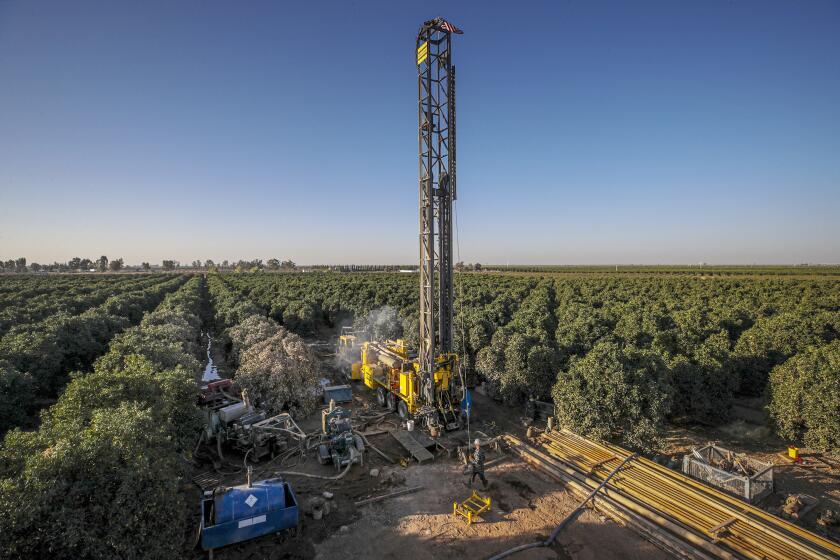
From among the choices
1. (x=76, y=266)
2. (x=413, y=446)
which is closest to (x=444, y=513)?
(x=413, y=446)

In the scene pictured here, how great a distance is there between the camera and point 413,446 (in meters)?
14.3

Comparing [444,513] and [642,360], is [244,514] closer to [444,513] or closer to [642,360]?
[444,513]

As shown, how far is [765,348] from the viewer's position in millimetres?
19203

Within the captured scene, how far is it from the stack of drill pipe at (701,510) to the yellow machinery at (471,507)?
3342mm

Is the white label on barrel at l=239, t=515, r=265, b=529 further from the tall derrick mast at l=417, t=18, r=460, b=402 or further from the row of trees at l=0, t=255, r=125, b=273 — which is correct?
the row of trees at l=0, t=255, r=125, b=273

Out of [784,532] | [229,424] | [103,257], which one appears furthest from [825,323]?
[103,257]

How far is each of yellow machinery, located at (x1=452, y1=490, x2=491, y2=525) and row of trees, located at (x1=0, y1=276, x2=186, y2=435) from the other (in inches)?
660

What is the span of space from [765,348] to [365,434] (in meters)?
20.1

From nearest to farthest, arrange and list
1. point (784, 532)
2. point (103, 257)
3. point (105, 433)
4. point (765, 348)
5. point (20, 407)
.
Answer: point (105, 433) → point (784, 532) → point (20, 407) → point (765, 348) → point (103, 257)

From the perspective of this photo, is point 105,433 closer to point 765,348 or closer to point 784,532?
point 784,532

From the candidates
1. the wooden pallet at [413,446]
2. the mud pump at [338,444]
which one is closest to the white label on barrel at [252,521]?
the mud pump at [338,444]

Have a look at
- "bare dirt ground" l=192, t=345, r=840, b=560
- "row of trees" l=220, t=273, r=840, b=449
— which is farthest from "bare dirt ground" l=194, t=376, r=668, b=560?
"row of trees" l=220, t=273, r=840, b=449

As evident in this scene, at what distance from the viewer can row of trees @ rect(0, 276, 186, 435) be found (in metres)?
14.7


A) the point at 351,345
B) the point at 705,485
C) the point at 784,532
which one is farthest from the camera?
the point at 351,345
